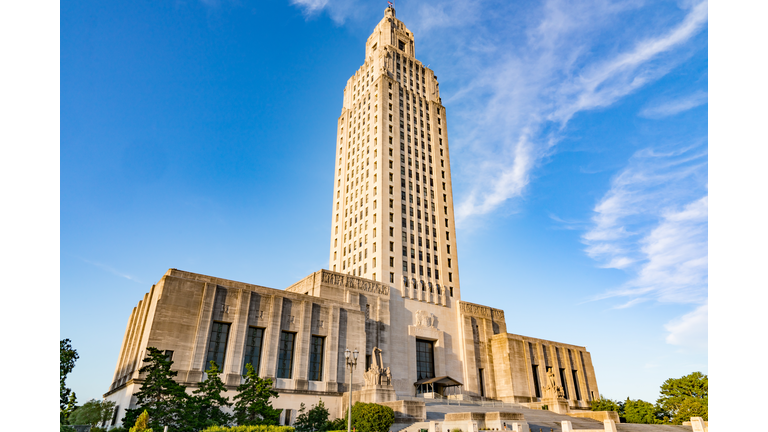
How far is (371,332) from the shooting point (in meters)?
56.3

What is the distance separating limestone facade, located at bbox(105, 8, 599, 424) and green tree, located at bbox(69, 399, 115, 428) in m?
1.94

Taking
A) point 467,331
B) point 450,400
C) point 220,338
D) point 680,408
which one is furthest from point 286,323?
point 680,408

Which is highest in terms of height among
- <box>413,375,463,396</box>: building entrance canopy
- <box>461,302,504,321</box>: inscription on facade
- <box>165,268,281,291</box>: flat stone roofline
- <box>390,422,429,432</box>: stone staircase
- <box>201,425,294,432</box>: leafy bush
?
<box>461,302,504,321</box>: inscription on facade

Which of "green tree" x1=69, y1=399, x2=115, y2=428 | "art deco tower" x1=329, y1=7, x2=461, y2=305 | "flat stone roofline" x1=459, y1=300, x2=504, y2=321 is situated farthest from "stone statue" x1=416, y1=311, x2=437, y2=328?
"green tree" x1=69, y1=399, x2=115, y2=428

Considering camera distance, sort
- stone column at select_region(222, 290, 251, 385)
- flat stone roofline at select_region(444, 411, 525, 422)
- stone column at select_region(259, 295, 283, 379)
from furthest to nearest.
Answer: stone column at select_region(259, 295, 283, 379) < stone column at select_region(222, 290, 251, 385) < flat stone roofline at select_region(444, 411, 525, 422)

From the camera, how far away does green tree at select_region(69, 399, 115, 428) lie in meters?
38.1

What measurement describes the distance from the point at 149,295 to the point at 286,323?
1483cm

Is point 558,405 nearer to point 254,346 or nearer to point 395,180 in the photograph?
point 254,346

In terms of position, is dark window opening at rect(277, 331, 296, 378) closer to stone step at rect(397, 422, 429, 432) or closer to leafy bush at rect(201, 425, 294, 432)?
stone step at rect(397, 422, 429, 432)

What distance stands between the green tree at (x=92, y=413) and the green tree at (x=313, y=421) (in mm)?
16476

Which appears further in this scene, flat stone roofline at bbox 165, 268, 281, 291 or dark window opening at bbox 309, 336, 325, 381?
dark window opening at bbox 309, 336, 325, 381

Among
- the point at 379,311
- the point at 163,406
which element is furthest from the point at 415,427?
the point at 379,311

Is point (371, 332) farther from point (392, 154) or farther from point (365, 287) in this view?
point (392, 154)

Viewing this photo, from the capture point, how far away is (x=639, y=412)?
172ft
